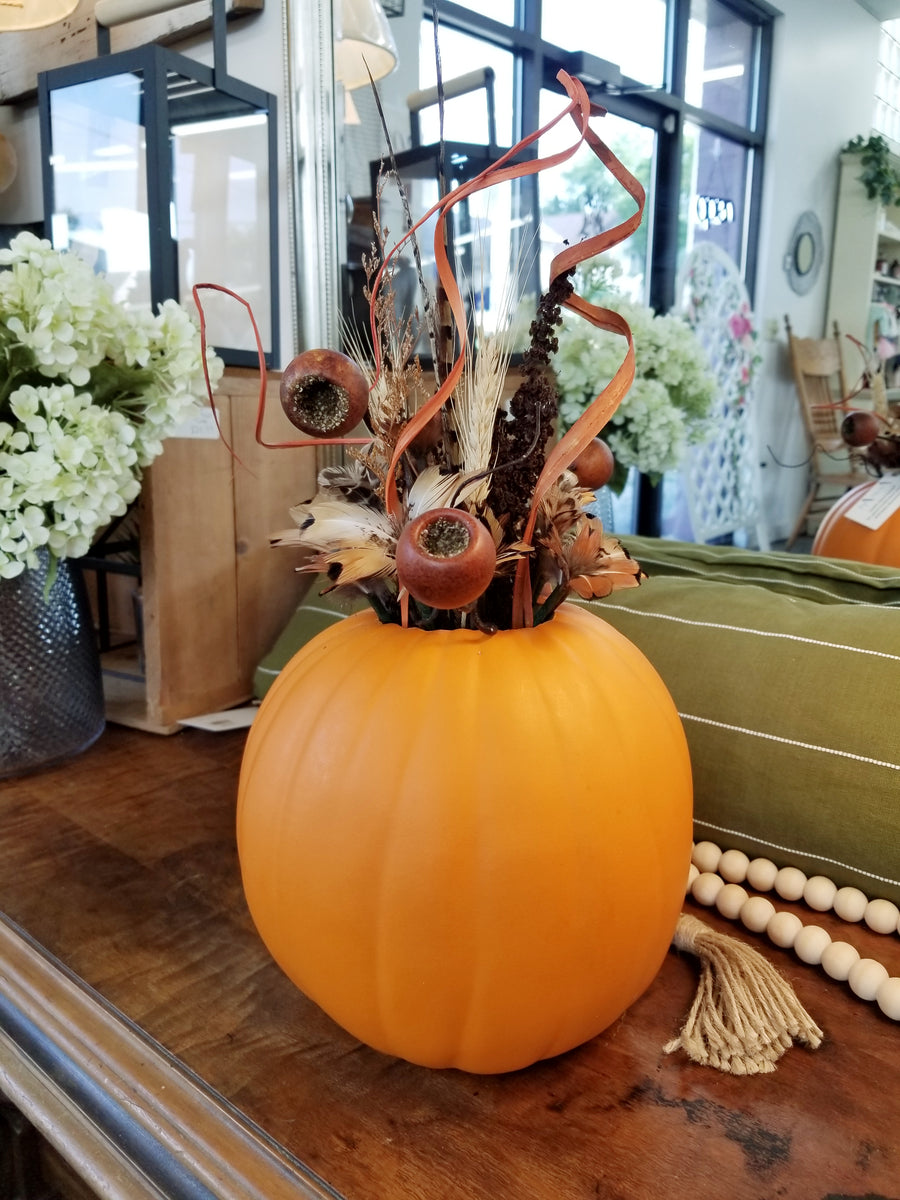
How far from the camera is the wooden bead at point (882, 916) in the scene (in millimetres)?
497

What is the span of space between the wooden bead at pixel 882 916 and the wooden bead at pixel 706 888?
0.09 metres

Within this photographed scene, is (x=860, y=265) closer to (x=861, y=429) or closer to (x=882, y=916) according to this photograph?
(x=861, y=429)

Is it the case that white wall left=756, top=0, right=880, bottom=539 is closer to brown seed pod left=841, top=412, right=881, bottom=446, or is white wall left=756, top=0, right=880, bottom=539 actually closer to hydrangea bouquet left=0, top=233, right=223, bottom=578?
brown seed pod left=841, top=412, right=881, bottom=446

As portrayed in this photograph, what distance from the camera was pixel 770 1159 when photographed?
1.09 feet

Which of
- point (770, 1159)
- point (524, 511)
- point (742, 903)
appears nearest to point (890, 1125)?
point (770, 1159)

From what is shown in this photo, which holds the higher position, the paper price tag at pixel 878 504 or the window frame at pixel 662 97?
the window frame at pixel 662 97

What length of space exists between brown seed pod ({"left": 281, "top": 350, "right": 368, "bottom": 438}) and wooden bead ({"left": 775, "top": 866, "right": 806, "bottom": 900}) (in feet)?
1.32

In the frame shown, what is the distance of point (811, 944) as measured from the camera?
0.47 metres

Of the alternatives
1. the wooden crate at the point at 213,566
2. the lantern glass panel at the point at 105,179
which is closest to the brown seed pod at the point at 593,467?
the wooden crate at the point at 213,566

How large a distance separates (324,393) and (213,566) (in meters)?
0.54

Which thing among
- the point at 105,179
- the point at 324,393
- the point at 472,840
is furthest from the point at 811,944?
the point at 105,179

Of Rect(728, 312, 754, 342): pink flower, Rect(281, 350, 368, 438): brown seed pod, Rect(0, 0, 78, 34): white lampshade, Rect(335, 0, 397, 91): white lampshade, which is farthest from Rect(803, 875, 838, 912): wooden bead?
Rect(0, 0, 78, 34): white lampshade

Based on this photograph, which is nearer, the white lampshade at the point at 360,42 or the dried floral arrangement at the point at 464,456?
the dried floral arrangement at the point at 464,456

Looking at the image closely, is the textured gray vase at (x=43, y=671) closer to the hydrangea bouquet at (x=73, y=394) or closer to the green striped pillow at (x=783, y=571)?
the hydrangea bouquet at (x=73, y=394)
